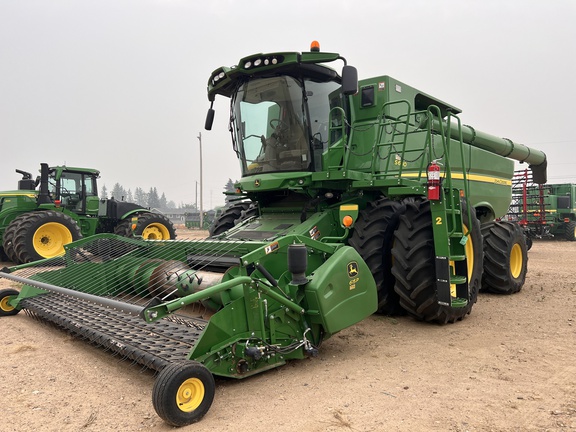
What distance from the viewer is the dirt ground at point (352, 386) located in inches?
101

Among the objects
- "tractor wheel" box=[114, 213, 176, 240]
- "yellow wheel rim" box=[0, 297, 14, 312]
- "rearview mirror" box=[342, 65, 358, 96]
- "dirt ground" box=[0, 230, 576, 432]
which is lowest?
"dirt ground" box=[0, 230, 576, 432]

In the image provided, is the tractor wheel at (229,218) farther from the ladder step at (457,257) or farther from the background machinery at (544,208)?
the background machinery at (544,208)

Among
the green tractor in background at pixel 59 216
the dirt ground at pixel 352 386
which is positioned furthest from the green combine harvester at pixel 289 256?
the green tractor in background at pixel 59 216

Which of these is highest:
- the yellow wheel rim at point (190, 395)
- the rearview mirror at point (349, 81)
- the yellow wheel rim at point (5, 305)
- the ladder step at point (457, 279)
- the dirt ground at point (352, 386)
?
the rearview mirror at point (349, 81)

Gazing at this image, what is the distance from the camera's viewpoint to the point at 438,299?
4.29 meters

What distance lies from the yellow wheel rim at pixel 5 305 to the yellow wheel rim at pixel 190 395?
3.38 m

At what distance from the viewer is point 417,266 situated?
4.36 m

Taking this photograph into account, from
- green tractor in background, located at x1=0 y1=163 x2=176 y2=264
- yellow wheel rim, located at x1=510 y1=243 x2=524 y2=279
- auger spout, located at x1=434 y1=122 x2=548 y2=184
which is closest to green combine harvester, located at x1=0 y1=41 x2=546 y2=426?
yellow wheel rim, located at x1=510 y1=243 x2=524 y2=279

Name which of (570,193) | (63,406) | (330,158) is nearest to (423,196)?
(330,158)

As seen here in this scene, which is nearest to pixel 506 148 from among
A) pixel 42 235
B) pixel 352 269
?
pixel 352 269

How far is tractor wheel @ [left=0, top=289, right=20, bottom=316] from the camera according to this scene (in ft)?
16.1

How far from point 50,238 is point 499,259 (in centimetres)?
910

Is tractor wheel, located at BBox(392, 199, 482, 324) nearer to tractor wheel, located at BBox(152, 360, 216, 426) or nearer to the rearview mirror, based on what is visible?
the rearview mirror

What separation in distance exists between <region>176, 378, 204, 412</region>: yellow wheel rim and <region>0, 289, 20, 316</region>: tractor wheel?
335 cm
